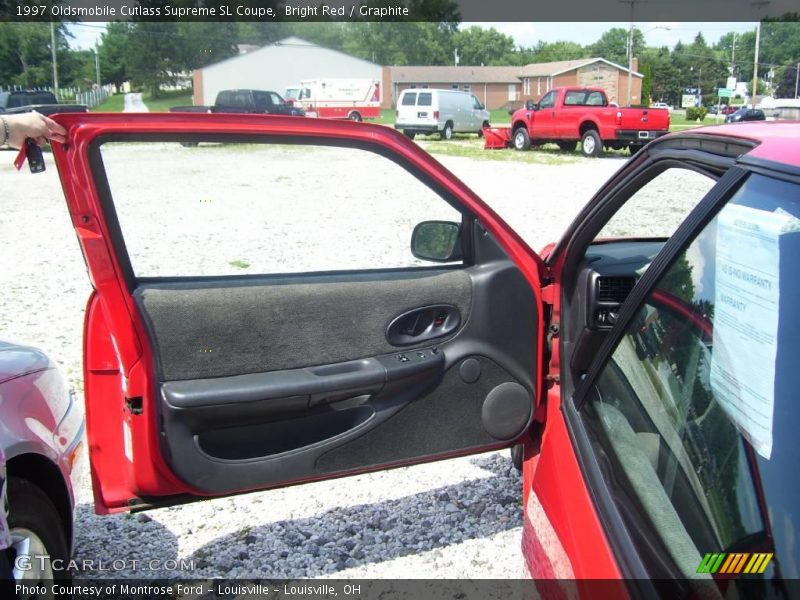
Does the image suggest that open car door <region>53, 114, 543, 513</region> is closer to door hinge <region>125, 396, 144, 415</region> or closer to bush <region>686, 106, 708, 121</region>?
door hinge <region>125, 396, 144, 415</region>

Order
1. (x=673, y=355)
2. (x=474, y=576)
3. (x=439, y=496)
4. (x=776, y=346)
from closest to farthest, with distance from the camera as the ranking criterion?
(x=776, y=346) → (x=673, y=355) → (x=474, y=576) → (x=439, y=496)

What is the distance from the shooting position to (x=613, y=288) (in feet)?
8.46

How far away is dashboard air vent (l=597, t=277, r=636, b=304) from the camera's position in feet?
8.38

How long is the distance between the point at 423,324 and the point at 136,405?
3.52ft

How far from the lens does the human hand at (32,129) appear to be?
216 cm

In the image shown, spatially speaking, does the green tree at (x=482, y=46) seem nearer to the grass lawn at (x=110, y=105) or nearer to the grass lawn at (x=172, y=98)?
the grass lawn at (x=172, y=98)

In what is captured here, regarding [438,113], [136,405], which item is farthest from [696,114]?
[136,405]

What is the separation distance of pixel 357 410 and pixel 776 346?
5.35ft

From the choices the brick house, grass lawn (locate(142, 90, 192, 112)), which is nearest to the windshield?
→ grass lawn (locate(142, 90, 192, 112))

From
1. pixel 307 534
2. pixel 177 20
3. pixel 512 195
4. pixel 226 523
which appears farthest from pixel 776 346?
pixel 177 20

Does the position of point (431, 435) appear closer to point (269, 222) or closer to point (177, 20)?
point (269, 222)

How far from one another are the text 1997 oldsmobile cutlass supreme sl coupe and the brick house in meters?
69.8

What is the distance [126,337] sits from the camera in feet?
7.71

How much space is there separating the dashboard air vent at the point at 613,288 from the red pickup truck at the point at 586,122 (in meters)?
17.5
